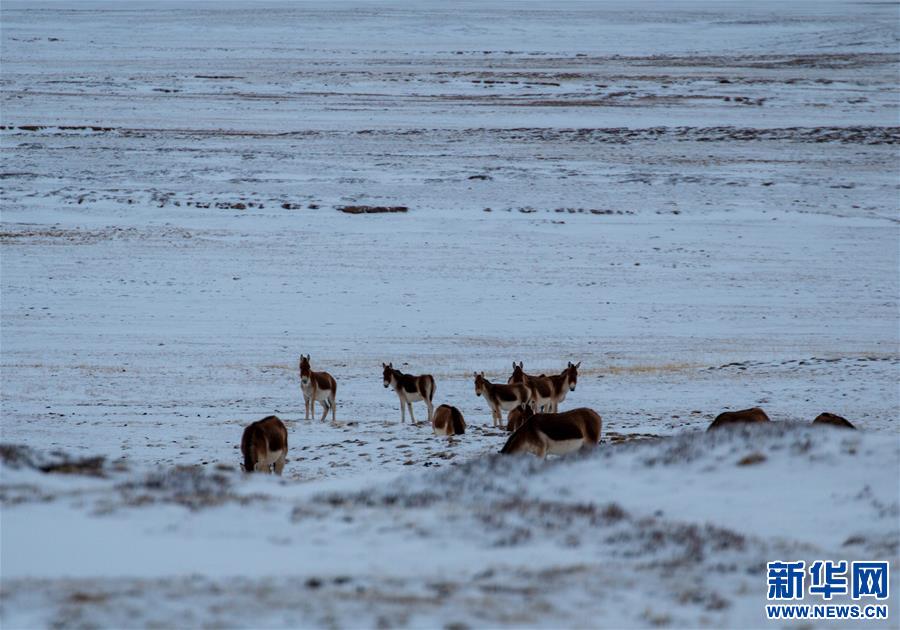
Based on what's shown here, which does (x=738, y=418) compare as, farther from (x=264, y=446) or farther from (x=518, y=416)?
(x=264, y=446)

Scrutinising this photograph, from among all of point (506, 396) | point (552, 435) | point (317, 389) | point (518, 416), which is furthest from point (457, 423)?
point (552, 435)

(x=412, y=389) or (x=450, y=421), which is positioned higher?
(x=412, y=389)

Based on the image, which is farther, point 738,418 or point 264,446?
point 738,418

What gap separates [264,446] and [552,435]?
305 cm

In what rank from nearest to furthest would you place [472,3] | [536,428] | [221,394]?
[536,428]
[221,394]
[472,3]

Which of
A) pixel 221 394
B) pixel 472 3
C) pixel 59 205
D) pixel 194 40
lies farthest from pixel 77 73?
pixel 472 3

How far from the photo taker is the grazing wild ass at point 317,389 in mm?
16156

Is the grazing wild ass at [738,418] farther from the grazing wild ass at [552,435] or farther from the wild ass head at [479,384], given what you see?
the wild ass head at [479,384]

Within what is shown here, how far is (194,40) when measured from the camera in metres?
84.1

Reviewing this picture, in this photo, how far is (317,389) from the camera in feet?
53.1

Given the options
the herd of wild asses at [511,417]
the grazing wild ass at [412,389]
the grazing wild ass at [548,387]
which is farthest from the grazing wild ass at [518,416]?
the grazing wild ass at [412,389]

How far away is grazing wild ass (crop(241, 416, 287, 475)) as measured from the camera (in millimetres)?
11562

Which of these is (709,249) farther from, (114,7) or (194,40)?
(114,7)

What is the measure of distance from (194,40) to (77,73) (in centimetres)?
2294
